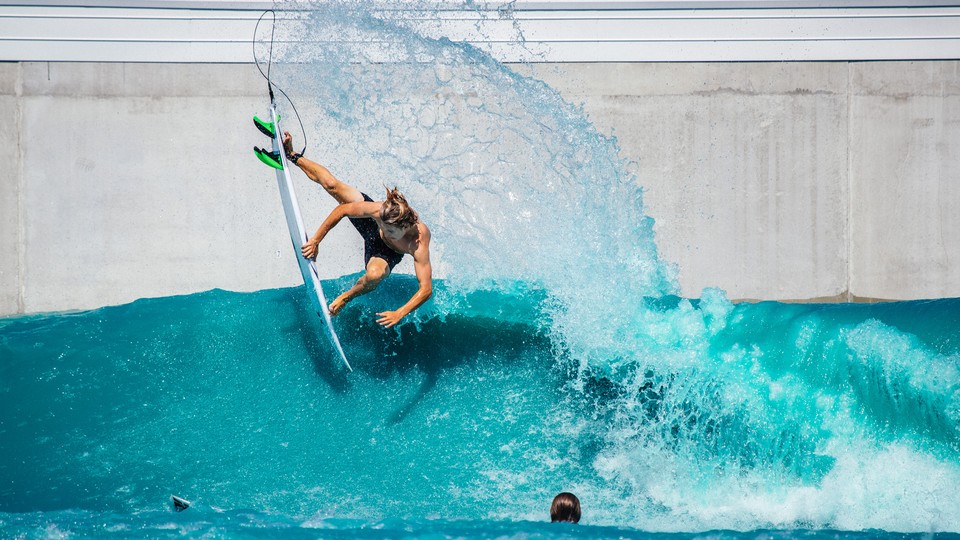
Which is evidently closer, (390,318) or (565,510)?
(565,510)

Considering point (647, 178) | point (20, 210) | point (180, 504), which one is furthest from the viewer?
point (647, 178)

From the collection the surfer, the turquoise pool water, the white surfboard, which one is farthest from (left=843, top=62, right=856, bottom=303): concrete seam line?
the white surfboard

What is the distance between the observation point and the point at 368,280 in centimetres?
439

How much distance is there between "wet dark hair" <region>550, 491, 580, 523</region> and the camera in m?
3.45

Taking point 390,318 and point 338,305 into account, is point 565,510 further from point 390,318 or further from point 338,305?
point 338,305

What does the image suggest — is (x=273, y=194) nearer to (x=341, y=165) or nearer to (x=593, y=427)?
(x=341, y=165)

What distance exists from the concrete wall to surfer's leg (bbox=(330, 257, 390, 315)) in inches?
72.5

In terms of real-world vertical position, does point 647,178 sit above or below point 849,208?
above

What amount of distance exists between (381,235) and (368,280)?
23 cm

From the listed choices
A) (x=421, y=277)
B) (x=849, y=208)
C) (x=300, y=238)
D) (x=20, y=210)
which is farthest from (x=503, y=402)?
(x=20, y=210)

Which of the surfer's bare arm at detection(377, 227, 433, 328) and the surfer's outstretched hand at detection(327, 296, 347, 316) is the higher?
the surfer's bare arm at detection(377, 227, 433, 328)

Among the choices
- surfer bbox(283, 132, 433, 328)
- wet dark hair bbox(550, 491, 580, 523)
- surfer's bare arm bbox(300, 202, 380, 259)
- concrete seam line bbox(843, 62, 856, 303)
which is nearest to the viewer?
wet dark hair bbox(550, 491, 580, 523)

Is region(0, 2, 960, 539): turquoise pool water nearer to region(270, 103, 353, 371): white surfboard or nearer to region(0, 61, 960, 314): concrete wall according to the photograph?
region(270, 103, 353, 371): white surfboard

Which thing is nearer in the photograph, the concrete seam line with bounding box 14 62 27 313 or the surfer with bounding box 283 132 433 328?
the surfer with bounding box 283 132 433 328
